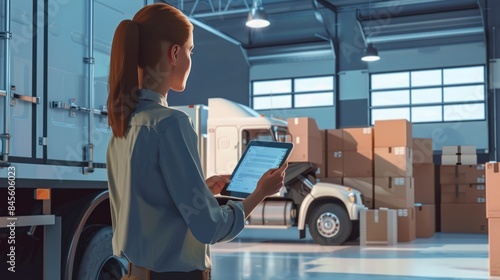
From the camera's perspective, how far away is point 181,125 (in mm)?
1484

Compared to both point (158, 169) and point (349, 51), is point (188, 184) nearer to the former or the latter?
point (158, 169)

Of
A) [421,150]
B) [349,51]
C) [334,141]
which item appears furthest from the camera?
[349,51]

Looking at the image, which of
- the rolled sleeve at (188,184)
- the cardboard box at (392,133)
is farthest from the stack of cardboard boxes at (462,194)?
the rolled sleeve at (188,184)

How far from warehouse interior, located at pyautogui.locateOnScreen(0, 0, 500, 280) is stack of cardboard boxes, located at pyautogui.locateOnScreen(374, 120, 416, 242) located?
0.03 metres

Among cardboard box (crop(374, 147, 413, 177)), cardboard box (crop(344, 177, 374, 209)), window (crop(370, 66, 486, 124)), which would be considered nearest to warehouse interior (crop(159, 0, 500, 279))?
window (crop(370, 66, 486, 124))

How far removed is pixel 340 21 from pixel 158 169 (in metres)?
19.9

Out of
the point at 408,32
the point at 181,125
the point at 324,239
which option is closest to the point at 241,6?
the point at 408,32

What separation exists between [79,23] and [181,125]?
92.2 inches

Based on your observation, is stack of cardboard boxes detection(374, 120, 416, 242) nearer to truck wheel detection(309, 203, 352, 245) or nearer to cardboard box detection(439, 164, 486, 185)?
truck wheel detection(309, 203, 352, 245)

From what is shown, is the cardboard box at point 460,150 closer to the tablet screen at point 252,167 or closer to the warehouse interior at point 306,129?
the warehouse interior at point 306,129

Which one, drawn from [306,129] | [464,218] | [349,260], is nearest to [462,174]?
[464,218]

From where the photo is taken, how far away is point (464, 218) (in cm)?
1525

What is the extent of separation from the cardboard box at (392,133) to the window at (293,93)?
26.3 ft

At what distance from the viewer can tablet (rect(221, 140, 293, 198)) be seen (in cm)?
179
